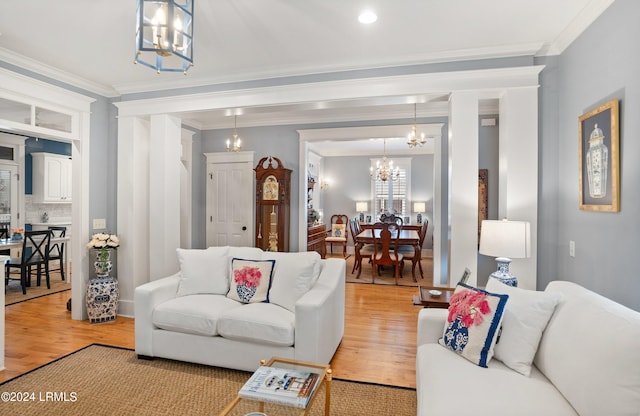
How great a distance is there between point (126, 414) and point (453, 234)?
109 inches

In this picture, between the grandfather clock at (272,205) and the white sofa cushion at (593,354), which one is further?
the grandfather clock at (272,205)

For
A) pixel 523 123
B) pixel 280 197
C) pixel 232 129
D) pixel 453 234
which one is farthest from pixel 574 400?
pixel 232 129

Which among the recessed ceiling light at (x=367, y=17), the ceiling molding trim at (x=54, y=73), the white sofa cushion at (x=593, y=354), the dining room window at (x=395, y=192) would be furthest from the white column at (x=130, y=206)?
the dining room window at (x=395, y=192)

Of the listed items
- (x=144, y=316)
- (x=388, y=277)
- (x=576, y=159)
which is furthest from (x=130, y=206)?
(x=576, y=159)

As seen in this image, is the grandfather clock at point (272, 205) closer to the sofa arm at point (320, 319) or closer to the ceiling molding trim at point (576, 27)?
the sofa arm at point (320, 319)

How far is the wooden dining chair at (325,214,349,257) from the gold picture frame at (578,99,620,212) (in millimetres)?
6092

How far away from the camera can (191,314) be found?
2.79 m

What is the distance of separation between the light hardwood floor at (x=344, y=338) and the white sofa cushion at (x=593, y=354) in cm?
123

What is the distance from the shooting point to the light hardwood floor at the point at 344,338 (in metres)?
2.84

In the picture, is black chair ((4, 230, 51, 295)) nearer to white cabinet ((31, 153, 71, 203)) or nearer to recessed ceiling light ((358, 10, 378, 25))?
white cabinet ((31, 153, 71, 203))

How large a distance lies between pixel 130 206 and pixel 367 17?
11.0 ft

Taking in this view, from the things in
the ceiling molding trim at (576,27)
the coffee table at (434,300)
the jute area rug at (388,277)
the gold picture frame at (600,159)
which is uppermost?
the ceiling molding trim at (576,27)

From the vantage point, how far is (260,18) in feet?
8.70

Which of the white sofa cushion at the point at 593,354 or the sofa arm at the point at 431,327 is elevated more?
the white sofa cushion at the point at 593,354
